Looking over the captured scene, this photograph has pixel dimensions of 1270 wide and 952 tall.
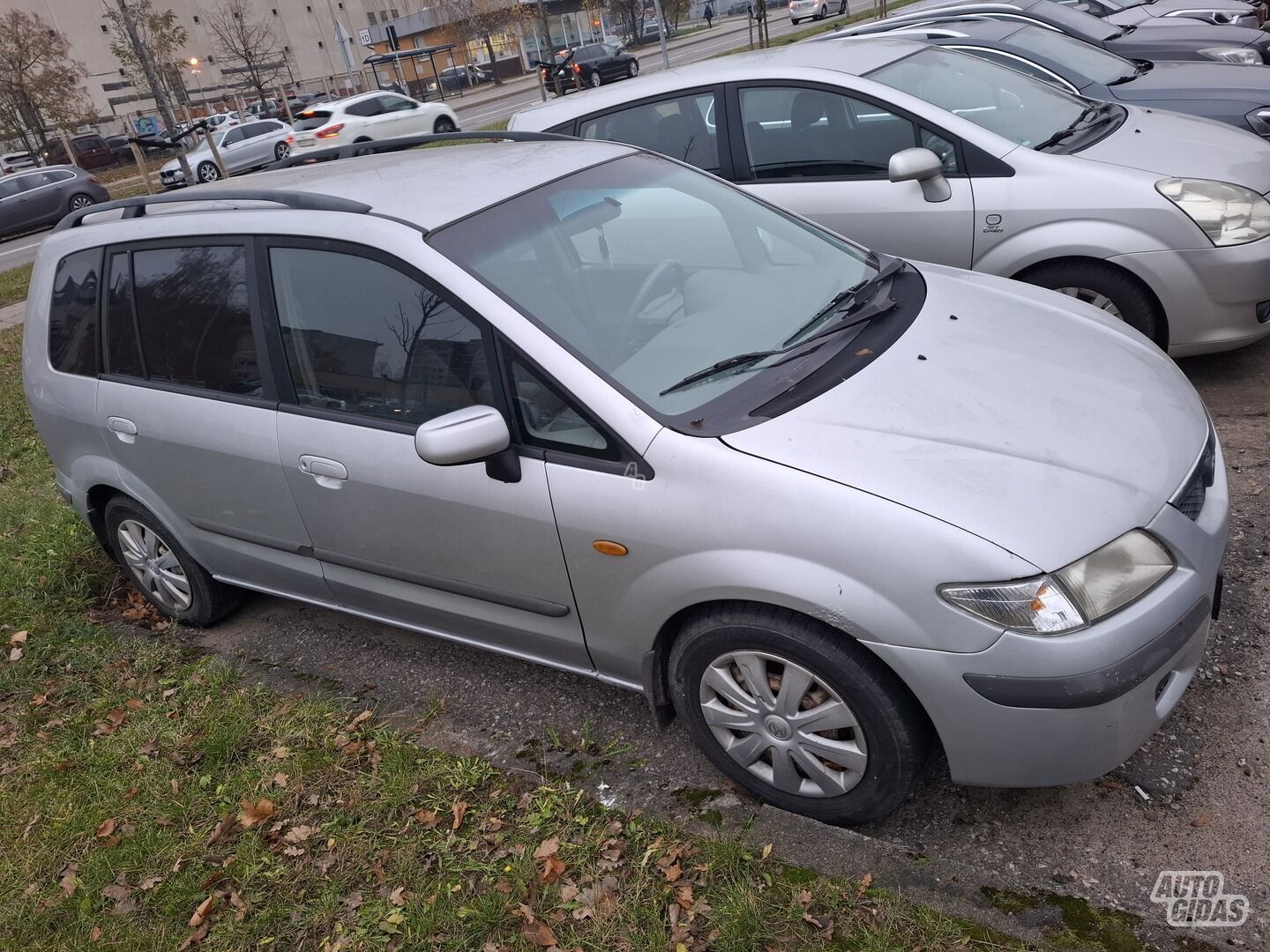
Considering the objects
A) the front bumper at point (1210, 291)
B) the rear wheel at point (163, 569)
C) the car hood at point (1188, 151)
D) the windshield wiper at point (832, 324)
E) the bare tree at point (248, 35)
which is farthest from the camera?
the bare tree at point (248, 35)

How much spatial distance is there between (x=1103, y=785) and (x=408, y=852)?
6.61ft

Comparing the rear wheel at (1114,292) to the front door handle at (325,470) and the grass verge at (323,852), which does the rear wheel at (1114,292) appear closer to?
the grass verge at (323,852)

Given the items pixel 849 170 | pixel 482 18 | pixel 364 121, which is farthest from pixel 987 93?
pixel 482 18

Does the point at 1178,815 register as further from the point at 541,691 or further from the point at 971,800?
the point at 541,691

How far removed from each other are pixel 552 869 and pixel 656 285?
1.82m

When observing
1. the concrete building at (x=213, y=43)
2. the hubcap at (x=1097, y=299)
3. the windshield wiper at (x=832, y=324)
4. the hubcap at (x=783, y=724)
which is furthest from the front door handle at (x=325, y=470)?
the concrete building at (x=213, y=43)

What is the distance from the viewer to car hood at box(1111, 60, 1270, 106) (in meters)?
6.71

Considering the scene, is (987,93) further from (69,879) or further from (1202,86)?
(69,879)

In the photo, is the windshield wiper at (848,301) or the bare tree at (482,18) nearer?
the windshield wiper at (848,301)

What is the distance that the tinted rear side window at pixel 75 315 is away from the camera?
3.98 meters

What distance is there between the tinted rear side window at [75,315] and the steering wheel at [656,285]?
239cm

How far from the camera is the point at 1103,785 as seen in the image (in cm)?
269

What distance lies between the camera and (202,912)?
2785 millimetres

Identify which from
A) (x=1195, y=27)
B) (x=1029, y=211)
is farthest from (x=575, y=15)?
(x=1029, y=211)
